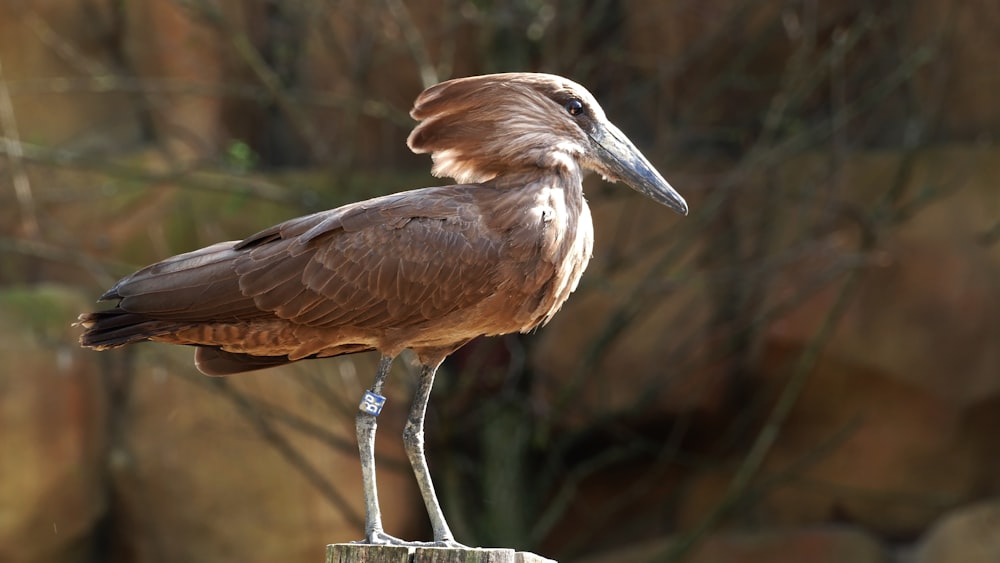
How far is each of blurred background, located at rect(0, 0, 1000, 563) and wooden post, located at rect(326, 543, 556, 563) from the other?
13.3 ft

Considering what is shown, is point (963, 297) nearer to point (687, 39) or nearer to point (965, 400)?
point (965, 400)

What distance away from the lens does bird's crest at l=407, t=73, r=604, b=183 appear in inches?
199

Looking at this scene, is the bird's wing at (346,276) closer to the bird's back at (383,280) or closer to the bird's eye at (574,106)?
the bird's back at (383,280)

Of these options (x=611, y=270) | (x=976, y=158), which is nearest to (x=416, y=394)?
(x=611, y=270)

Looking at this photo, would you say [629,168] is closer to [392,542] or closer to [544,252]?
[544,252]

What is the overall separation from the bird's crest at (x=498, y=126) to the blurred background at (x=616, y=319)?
3.23m

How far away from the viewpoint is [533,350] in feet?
30.0

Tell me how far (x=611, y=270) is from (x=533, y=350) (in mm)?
753

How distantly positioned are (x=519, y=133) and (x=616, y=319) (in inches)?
147

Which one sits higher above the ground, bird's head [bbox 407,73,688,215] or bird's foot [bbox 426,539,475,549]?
bird's head [bbox 407,73,688,215]

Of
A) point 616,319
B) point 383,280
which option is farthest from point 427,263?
point 616,319

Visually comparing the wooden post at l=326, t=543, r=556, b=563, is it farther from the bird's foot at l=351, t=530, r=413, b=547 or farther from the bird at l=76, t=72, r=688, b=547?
the bird at l=76, t=72, r=688, b=547

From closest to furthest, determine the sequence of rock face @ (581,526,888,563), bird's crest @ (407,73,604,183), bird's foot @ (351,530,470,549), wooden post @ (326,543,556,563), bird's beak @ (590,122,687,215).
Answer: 1. wooden post @ (326,543,556,563)
2. bird's foot @ (351,530,470,549)
3. bird's crest @ (407,73,604,183)
4. bird's beak @ (590,122,687,215)
5. rock face @ (581,526,888,563)

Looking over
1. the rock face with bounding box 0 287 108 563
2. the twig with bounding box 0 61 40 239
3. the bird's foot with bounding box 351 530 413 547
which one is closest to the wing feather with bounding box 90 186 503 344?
the bird's foot with bounding box 351 530 413 547
